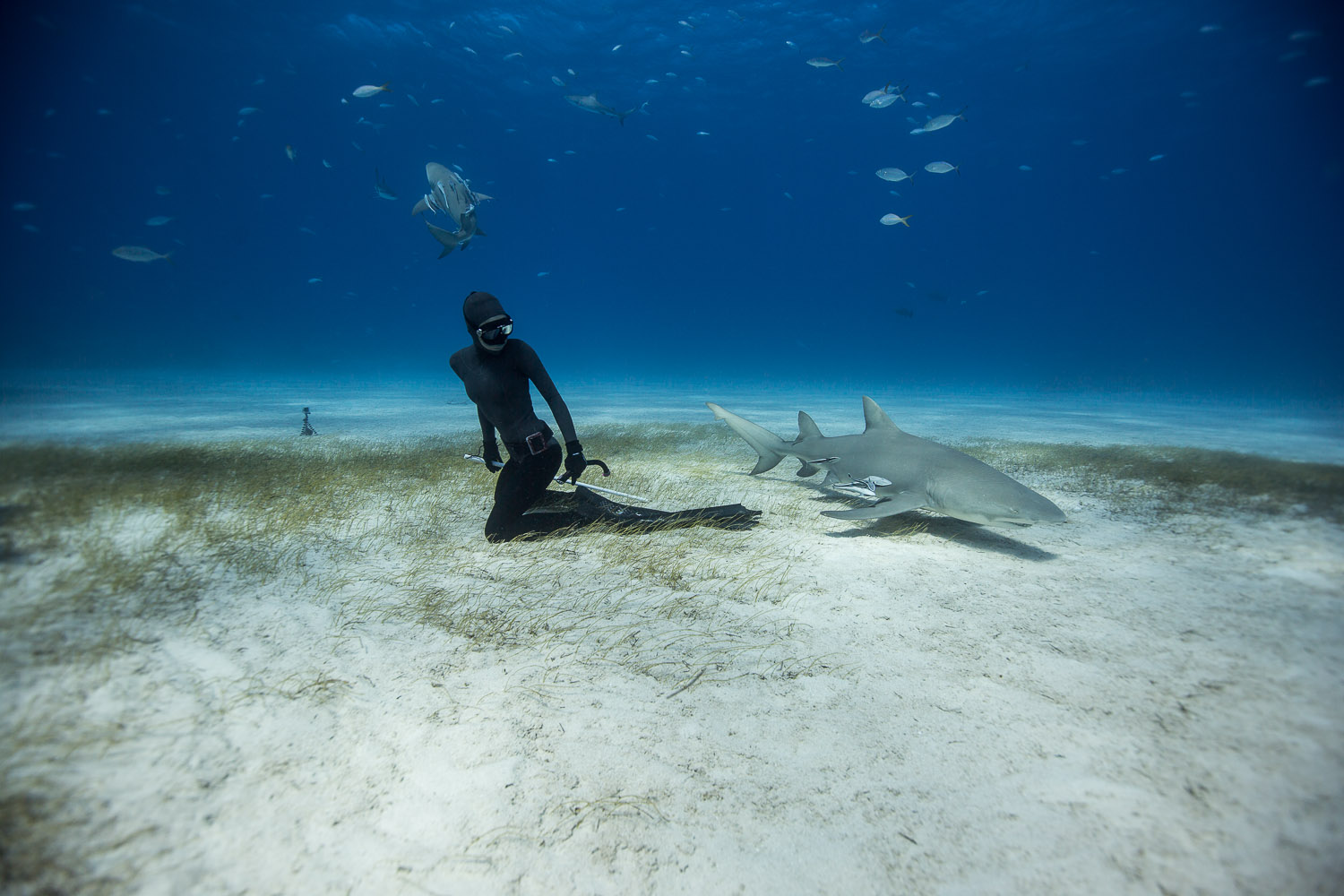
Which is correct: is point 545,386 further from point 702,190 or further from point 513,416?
point 702,190

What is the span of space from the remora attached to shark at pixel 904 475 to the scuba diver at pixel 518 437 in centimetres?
235

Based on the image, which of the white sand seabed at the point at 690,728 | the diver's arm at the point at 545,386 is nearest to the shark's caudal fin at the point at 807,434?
the white sand seabed at the point at 690,728

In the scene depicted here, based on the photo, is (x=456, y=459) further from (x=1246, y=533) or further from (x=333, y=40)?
(x=333, y=40)

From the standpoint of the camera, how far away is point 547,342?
143 m

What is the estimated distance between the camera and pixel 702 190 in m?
116

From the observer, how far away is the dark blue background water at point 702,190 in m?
47.5

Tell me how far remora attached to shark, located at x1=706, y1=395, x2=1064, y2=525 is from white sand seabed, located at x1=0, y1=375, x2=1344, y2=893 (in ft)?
2.09

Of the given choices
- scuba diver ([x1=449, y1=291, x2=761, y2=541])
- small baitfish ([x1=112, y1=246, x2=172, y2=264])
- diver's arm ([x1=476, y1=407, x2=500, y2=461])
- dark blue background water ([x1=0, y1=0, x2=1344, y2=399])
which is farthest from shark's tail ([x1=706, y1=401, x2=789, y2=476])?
small baitfish ([x1=112, y1=246, x2=172, y2=264])

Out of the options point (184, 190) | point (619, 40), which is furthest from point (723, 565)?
point (184, 190)

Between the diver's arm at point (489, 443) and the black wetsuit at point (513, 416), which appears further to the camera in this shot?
the diver's arm at point (489, 443)

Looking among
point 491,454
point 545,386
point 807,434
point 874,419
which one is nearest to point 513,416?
point 545,386

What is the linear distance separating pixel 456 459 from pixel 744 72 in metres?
67.3

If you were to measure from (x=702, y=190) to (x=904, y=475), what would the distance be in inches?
4946

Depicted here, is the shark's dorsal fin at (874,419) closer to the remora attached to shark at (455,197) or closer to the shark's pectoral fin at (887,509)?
the shark's pectoral fin at (887,509)
